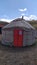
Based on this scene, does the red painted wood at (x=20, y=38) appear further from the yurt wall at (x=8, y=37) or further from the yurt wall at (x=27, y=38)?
the yurt wall at (x=8, y=37)

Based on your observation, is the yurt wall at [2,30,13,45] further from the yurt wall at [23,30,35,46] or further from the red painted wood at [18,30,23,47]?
the yurt wall at [23,30,35,46]

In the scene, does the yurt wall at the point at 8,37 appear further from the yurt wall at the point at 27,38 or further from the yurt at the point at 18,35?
the yurt wall at the point at 27,38

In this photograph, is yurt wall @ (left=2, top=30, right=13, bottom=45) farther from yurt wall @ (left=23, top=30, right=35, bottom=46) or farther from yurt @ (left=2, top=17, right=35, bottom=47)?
yurt wall @ (left=23, top=30, right=35, bottom=46)

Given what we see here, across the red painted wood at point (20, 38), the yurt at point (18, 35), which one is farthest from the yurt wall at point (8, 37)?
the red painted wood at point (20, 38)

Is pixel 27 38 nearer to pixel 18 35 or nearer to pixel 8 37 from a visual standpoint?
pixel 18 35

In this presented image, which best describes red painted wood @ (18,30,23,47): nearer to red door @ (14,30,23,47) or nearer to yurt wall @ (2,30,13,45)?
red door @ (14,30,23,47)

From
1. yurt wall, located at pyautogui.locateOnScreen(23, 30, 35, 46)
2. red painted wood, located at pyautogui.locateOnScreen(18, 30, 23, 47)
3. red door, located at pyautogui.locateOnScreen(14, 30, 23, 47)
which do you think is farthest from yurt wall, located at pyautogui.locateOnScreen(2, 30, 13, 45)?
yurt wall, located at pyautogui.locateOnScreen(23, 30, 35, 46)

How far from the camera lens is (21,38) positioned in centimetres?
1338

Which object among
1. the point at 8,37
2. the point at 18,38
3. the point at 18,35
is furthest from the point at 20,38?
the point at 8,37

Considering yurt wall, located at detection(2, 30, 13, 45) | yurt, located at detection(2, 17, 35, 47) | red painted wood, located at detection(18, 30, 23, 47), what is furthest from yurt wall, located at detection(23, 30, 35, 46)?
yurt wall, located at detection(2, 30, 13, 45)

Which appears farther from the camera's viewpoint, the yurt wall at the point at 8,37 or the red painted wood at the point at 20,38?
the yurt wall at the point at 8,37

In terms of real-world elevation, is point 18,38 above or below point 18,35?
below

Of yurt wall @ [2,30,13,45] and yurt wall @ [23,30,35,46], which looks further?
yurt wall @ [2,30,13,45]

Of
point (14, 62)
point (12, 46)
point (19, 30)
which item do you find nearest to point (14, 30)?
point (19, 30)
